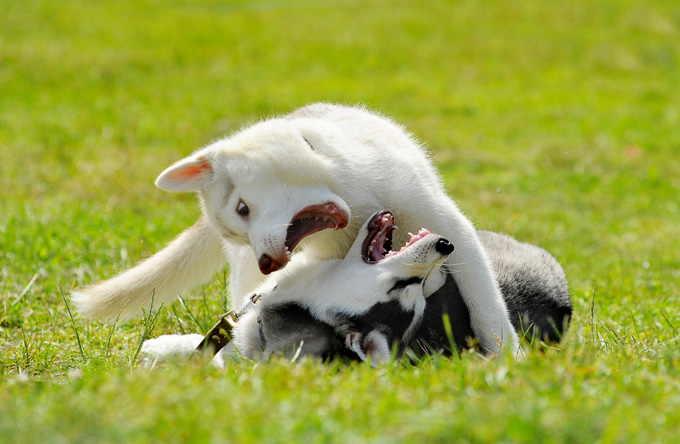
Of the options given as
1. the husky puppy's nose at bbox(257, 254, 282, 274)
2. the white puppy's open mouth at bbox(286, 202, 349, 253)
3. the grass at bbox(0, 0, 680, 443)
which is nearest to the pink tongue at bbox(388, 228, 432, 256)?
the white puppy's open mouth at bbox(286, 202, 349, 253)

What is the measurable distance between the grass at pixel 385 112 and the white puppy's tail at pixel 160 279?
140 mm

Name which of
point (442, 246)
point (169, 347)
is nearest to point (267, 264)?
point (442, 246)

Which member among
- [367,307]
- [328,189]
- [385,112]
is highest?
[328,189]

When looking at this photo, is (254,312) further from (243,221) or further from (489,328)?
(489,328)

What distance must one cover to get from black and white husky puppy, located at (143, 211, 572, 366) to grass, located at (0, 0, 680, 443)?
32 centimetres

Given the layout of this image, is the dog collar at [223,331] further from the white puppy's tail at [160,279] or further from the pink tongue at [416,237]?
A: the white puppy's tail at [160,279]

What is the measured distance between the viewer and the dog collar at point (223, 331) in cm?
385

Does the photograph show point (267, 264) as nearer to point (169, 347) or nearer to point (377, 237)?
point (377, 237)

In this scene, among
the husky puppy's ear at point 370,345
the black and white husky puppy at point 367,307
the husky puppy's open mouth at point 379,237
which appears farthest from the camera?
the husky puppy's open mouth at point 379,237

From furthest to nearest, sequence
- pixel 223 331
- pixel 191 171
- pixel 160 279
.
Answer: pixel 160 279 < pixel 191 171 < pixel 223 331

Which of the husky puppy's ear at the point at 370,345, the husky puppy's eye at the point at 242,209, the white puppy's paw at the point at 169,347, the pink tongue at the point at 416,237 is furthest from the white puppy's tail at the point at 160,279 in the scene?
the husky puppy's ear at the point at 370,345

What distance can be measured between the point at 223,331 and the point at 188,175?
2.79 ft

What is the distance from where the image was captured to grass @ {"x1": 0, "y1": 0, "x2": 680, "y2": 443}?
238cm

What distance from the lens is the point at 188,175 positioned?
4.16 m
